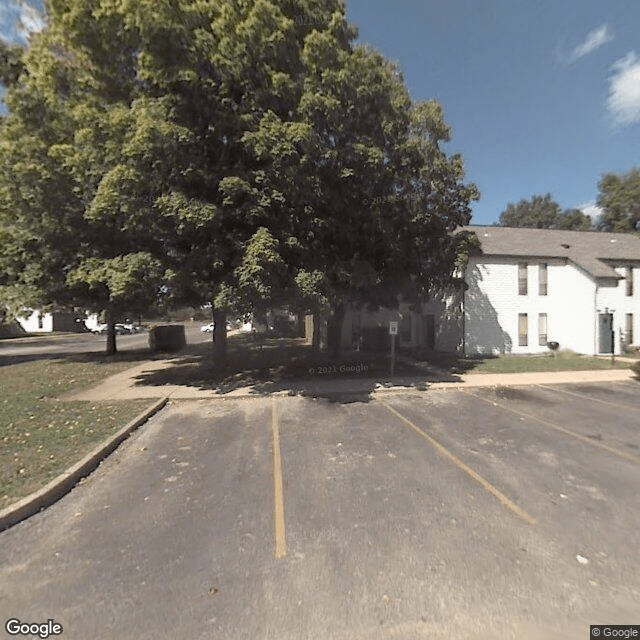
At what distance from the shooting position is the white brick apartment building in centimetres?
2114

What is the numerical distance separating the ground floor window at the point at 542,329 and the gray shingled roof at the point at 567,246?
127 inches

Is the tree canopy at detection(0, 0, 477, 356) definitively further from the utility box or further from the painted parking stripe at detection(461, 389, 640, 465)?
the utility box

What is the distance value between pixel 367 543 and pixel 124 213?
9.90 metres

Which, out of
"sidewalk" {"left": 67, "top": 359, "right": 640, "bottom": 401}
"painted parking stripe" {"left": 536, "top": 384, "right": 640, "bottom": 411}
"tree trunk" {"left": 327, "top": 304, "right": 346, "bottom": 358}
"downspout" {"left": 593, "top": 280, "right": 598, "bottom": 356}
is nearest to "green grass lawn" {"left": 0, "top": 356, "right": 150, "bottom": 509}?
"sidewalk" {"left": 67, "top": 359, "right": 640, "bottom": 401}

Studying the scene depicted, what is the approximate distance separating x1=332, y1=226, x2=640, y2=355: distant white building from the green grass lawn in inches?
679

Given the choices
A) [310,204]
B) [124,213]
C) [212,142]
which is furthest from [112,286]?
[310,204]

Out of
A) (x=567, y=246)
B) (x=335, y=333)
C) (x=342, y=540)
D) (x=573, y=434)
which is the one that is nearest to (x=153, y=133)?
(x=342, y=540)

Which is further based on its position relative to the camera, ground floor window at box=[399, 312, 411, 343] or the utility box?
ground floor window at box=[399, 312, 411, 343]

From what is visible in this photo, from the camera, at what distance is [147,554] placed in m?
3.93

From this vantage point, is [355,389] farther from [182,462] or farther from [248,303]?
[182,462]

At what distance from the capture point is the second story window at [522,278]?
71.6ft

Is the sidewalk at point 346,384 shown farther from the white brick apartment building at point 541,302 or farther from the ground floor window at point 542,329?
the ground floor window at point 542,329

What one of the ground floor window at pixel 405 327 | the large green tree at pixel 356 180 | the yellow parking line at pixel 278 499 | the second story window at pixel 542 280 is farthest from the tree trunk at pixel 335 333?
the second story window at pixel 542 280

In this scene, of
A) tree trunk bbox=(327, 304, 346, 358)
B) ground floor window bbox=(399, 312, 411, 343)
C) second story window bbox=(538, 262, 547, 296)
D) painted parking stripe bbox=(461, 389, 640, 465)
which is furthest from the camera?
ground floor window bbox=(399, 312, 411, 343)
